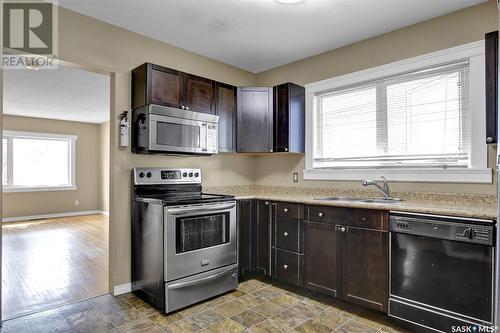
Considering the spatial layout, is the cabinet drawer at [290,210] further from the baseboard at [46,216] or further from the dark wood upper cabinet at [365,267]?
the baseboard at [46,216]

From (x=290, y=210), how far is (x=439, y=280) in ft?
4.37

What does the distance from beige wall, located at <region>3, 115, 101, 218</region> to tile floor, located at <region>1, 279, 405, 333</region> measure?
19.2 feet

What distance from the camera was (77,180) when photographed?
798cm

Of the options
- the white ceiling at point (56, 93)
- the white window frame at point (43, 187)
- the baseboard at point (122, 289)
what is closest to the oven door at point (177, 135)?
the baseboard at point (122, 289)

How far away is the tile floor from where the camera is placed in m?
2.29

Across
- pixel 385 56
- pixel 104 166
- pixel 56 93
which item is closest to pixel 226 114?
pixel 385 56

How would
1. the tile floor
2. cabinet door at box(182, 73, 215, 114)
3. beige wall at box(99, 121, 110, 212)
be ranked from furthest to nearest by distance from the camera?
beige wall at box(99, 121, 110, 212), cabinet door at box(182, 73, 215, 114), the tile floor

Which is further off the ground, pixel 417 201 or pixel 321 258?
pixel 417 201

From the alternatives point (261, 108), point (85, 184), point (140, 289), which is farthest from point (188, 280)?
point (85, 184)

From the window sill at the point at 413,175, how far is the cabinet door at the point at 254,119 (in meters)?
0.69

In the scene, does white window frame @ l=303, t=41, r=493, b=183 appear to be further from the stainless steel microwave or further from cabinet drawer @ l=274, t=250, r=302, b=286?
the stainless steel microwave

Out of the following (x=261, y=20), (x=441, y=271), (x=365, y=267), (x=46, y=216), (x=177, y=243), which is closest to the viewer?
(x=441, y=271)

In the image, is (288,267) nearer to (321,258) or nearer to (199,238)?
(321,258)

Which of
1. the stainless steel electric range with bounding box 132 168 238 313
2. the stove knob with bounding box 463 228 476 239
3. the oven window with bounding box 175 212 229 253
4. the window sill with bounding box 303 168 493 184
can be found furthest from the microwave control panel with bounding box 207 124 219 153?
the stove knob with bounding box 463 228 476 239
